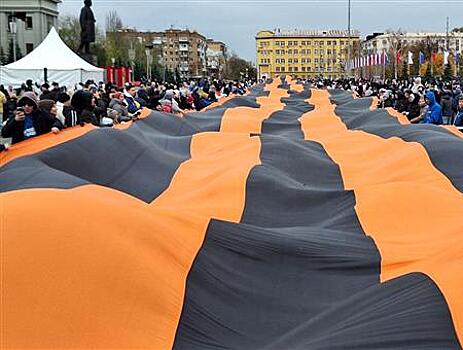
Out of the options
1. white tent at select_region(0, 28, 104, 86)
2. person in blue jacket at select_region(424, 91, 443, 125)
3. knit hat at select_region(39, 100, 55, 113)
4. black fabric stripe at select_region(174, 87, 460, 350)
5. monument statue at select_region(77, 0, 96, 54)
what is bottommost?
black fabric stripe at select_region(174, 87, 460, 350)

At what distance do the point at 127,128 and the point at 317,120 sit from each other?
3597 millimetres

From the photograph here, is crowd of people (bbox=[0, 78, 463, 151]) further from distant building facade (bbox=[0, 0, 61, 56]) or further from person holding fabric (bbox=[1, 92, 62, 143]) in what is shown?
distant building facade (bbox=[0, 0, 61, 56])

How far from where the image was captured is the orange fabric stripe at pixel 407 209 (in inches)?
106

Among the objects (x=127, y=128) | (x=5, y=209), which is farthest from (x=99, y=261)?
(x=127, y=128)

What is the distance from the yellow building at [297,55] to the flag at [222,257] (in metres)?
75.3

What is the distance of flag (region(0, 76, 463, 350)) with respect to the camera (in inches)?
87.7

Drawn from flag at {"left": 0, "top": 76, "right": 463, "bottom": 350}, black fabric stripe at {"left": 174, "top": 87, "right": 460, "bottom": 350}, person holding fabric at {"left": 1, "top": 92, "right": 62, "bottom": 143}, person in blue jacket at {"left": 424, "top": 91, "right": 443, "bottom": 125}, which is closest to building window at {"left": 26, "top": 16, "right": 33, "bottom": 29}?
person in blue jacket at {"left": 424, "top": 91, "right": 443, "bottom": 125}

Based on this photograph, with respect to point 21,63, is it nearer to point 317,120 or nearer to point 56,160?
point 317,120

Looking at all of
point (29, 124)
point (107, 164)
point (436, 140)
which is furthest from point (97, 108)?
point (436, 140)

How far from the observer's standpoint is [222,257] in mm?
2844

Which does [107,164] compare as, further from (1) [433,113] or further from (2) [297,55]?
(2) [297,55]

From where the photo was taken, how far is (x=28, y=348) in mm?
2100

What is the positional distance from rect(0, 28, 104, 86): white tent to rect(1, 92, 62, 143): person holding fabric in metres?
12.8

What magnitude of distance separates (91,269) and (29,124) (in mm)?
2925
